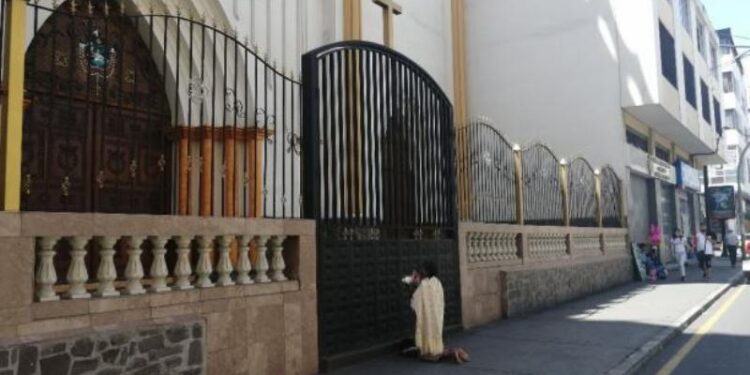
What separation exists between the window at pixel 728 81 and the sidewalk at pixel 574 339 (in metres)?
42.6

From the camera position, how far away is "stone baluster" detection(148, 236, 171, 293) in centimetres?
515

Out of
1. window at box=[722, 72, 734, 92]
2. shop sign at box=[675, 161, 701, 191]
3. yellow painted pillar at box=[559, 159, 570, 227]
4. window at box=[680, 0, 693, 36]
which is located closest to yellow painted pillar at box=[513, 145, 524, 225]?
yellow painted pillar at box=[559, 159, 570, 227]

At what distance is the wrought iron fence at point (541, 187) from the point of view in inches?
501

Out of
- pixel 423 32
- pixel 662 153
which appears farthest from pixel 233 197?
pixel 662 153

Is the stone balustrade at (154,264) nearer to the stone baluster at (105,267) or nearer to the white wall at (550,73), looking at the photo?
the stone baluster at (105,267)

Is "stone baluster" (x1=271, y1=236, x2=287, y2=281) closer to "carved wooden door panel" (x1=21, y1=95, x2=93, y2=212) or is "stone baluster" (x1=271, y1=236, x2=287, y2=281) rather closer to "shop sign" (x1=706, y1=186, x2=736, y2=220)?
"carved wooden door panel" (x1=21, y1=95, x2=93, y2=212)

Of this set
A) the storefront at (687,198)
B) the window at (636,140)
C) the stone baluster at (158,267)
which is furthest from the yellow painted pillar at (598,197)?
the stone baluster at (158,267)

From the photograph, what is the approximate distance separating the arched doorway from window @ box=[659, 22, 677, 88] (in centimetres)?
1763

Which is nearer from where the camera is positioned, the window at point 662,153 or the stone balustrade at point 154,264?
the stone balustrade at point 154,264

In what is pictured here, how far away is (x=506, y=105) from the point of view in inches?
844

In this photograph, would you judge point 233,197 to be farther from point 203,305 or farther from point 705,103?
point 705,103

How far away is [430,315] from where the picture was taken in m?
7.25

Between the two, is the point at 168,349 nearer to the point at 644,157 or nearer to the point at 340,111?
the point at 340,111

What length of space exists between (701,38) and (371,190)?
91.9 ft
